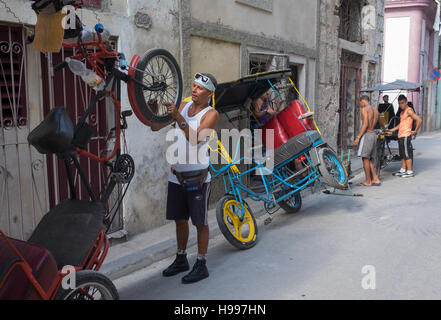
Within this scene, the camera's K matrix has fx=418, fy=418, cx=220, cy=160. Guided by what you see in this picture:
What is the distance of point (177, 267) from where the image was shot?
4.10m

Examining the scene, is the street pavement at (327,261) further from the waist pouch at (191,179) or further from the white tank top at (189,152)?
the white tank top at (189,152)

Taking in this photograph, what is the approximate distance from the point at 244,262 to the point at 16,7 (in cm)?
337

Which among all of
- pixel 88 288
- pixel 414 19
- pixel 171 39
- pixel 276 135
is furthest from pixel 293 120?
pixel 414 19

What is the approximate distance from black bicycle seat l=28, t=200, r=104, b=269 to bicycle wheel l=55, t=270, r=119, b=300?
177mm

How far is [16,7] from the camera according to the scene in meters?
4.01

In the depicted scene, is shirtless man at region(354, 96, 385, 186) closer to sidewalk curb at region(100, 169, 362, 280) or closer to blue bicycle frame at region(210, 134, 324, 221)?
blue bicycle frame at region(210, 134, 324, 221)

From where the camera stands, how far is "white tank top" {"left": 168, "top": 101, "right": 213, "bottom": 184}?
371cm

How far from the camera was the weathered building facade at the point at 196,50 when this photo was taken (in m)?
4.32

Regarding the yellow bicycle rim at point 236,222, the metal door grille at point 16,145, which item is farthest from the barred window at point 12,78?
the yellow bicycle rim at point 236,222

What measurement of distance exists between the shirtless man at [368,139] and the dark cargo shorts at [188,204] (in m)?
5.48

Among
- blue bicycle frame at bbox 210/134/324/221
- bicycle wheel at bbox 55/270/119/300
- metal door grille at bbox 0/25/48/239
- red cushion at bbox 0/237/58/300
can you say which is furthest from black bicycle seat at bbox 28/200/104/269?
blue bicycle frame at bbox 210/134/324/221

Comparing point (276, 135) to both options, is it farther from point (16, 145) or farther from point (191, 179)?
point (16, 145)

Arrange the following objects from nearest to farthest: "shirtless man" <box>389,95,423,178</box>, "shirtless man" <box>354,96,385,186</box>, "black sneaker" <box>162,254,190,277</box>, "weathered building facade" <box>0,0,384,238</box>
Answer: "black sneaker" <box>162,254,190,277</box> < "weathered building facade" <box>0,0,384,238</box> < "shirtless man" <box>354,96,385,186</box> < "shirtless man" <box>389,95,423,178</box>

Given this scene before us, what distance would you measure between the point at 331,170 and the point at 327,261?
1.96m
